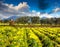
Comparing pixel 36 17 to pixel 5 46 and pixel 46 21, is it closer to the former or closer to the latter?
pixel 46 21

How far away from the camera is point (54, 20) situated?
141 m

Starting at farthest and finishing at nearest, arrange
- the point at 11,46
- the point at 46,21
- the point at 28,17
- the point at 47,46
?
the point at 28,17
the point at 46,21
the point at 47,46
the point at 11,46

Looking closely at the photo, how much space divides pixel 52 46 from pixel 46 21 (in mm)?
113590

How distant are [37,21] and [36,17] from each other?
5.49 meters

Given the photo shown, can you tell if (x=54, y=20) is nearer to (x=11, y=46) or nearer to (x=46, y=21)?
(x=46, y=21)

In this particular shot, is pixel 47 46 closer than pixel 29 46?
No

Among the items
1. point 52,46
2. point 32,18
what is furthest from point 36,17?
point 52,46

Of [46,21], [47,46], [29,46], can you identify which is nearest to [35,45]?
[29,46]

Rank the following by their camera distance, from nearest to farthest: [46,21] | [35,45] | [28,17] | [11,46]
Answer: [11,46] < [35,45] < [46,21] < [28,17]

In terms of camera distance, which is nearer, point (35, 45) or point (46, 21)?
point (35, 45)

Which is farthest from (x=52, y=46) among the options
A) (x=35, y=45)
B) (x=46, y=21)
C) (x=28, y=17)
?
(x=28, y=17)

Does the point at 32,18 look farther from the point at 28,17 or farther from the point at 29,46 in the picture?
the point at 29,46

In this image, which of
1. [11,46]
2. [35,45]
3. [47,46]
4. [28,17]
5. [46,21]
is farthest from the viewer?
[28,17]

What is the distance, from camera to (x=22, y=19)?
140250 millimetres
